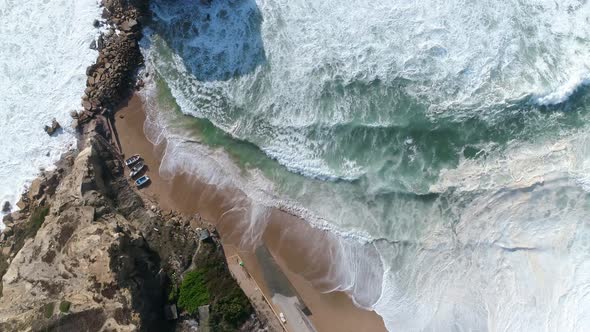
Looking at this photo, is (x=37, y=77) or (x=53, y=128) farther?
(x=37, y=77)

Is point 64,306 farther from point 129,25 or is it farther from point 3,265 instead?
point 129,25

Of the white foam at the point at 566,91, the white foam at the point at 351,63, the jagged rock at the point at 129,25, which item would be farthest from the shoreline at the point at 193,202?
the white foam at the point at 566,91

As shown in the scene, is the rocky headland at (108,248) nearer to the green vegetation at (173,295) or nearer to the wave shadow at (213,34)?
the green vegetation at (173,295)

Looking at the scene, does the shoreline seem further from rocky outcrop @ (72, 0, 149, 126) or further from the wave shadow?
the wave shadow

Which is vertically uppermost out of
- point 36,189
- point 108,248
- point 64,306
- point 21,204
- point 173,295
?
point 36,189

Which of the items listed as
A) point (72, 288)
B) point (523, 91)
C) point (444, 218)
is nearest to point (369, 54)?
point (523, 91)

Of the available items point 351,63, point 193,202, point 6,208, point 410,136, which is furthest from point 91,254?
point 410,136

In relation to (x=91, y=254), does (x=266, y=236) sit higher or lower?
lower
